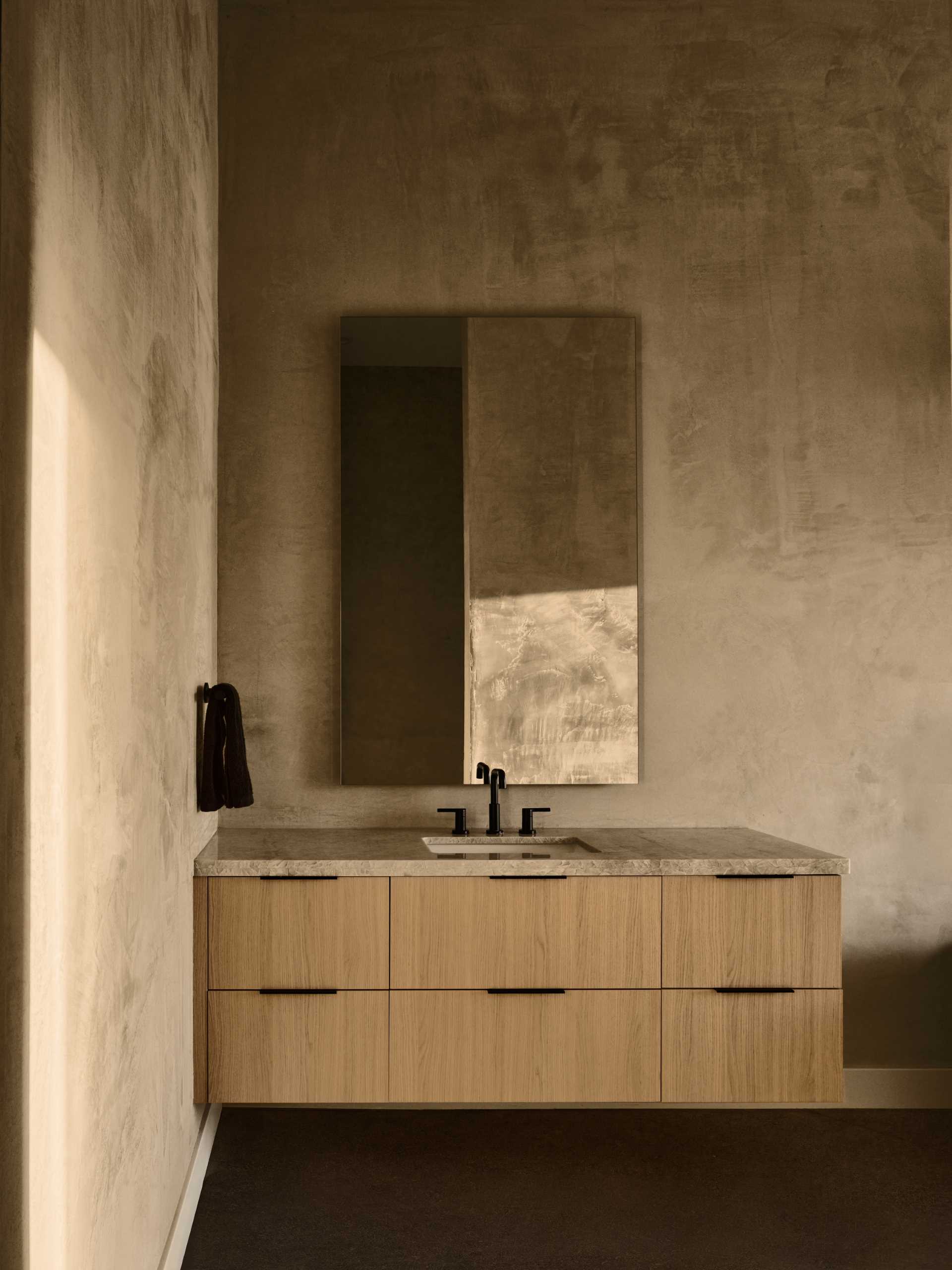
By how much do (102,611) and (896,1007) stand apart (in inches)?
106

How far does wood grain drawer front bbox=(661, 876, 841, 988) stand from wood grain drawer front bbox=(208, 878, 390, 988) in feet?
2.39

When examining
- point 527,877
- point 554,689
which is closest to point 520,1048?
point 527,877

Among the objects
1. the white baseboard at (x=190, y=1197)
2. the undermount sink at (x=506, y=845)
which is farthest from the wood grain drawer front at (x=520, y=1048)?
the white baseboard at (x=190, y=1197)

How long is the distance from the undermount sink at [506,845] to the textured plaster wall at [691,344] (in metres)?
0.18

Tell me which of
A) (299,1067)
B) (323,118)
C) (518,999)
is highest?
(323,118)

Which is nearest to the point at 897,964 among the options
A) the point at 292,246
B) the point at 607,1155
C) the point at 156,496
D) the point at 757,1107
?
the point at 757,1107

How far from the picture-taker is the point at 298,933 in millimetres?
2545

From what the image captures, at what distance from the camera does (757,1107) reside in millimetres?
3055

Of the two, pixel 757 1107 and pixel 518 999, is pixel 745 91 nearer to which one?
pixel 518 999

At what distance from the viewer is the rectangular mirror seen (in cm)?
309

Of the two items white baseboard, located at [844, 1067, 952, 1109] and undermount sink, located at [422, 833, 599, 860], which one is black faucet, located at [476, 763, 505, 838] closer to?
undermount sink, located at [422, 833, 599, 860]

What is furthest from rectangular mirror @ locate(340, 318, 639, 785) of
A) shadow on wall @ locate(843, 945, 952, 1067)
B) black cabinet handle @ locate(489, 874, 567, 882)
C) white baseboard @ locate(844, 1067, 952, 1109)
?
white baseboard @ locate(844, 1067, 952, 1109)

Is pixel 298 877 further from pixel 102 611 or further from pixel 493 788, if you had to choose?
pixel 102 611

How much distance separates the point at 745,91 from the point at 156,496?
7.73ft
